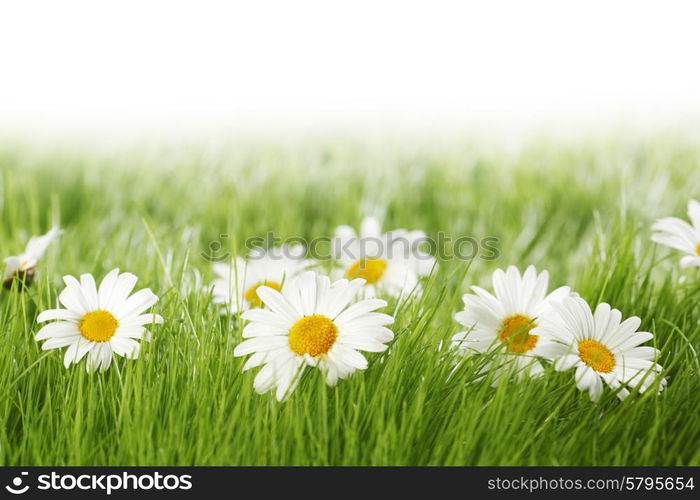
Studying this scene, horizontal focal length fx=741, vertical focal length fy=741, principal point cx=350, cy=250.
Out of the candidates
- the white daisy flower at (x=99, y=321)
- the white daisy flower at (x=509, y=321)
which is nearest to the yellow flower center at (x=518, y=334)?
the white daisy flower at (x=509, y=321)

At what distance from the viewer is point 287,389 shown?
130cm

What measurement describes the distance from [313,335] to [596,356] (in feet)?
1.69

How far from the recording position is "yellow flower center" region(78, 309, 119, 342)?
1.45 meters

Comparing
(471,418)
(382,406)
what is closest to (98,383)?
(382,406)

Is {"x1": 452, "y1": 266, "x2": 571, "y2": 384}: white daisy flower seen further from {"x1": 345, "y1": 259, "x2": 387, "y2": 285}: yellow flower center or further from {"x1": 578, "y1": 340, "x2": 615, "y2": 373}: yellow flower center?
{"x1": 345, "y1": 259, "x2": 387, "y2": 285}: yellow flower center

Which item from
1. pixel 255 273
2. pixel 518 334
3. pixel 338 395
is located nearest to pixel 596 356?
pixel 518 334

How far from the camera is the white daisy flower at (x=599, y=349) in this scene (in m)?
1.34

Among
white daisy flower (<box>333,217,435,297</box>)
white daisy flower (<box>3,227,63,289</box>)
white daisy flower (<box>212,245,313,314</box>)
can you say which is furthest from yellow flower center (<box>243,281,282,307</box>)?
white daisy flower (<box>3,227,63,289</box>)

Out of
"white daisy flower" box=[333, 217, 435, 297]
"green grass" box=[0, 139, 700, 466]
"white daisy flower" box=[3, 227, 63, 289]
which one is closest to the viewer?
"green grass" box=[0, 139, 700, 466]

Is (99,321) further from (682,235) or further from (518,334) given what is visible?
(682,235)

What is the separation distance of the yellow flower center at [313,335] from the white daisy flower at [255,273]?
0.39 m

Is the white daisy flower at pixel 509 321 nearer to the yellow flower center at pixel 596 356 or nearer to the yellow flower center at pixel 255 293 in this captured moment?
the yellow flower center at pixel 596 356

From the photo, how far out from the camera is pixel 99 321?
147cm

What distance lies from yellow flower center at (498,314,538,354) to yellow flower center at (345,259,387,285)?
1.77 ft
